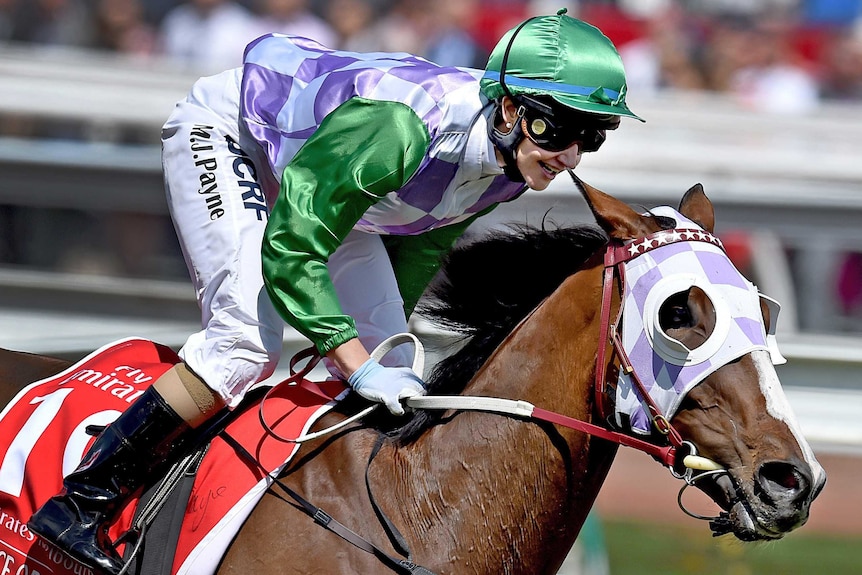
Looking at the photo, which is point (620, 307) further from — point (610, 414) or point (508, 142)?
point (508, 142)

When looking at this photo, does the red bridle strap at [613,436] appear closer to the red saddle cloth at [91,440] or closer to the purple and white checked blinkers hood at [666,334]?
the purple and white checked blinkers hood at [666,334]

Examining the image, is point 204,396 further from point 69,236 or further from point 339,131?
point 69,236

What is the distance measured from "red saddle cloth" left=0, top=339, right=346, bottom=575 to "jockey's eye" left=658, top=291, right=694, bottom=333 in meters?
0.83

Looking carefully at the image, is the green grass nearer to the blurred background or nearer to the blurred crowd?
the blurred background

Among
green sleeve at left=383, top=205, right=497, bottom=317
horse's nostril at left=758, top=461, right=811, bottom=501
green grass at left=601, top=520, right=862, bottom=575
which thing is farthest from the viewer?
green grass at left=601, top=520, right=862, bottom=575

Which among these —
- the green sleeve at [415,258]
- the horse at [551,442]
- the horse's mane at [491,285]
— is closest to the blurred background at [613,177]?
the green sleeve at [415,258]

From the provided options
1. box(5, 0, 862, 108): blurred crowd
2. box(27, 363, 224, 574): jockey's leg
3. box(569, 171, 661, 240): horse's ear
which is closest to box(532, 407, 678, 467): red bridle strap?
box(569, 171, 661, 240): horse's ear

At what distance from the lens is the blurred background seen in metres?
6.07

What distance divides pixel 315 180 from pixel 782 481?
1179mm

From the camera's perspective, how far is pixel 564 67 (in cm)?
267

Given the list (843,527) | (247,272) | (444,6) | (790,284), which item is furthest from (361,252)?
(444,6)

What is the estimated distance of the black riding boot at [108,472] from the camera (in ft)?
9.26

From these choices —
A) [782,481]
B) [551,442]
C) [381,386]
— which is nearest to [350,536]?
[381,386]

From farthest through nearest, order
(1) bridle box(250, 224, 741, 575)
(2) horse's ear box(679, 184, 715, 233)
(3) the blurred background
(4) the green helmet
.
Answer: (3) the blurred background
(2) horse's ear box(679, 184, 715, 233)
(4) the green helmet
(1) bridle box(250, 224, 741, 575)
